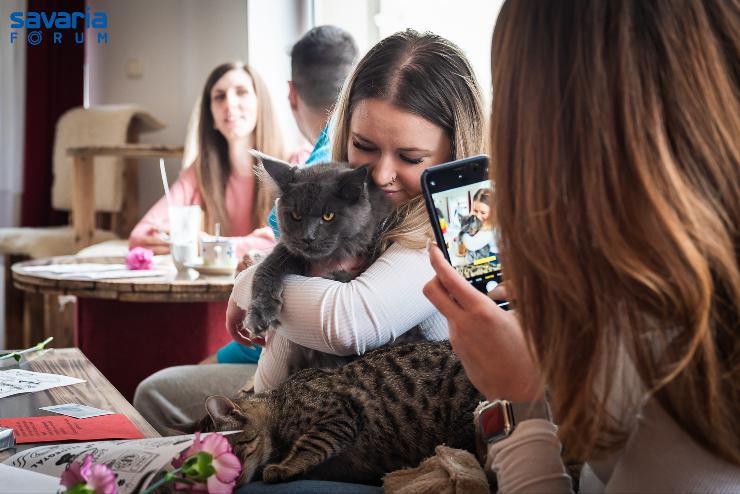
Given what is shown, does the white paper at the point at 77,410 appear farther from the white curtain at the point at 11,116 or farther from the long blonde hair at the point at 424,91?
the white curtain at the point at 11,116

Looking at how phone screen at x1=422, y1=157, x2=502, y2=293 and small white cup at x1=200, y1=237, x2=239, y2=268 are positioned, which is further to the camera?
small white cup at x1=200, y1=237, x2=239, y2=268

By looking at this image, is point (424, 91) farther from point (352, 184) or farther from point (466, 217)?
point (466, 217)

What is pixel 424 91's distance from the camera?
4.69 feet

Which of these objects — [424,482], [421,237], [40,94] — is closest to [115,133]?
[40,94]

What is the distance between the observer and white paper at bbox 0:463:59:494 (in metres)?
0.90

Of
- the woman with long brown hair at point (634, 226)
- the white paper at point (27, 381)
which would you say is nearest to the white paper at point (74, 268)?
the white paper at point (27, 381)

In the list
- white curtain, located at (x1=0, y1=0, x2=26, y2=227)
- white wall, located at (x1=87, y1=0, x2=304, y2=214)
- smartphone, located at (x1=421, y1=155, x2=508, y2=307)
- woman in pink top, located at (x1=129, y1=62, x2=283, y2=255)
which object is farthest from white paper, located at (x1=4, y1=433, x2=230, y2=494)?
white curtain, located at (x1=0, y1=0, x2=26, y2=227)

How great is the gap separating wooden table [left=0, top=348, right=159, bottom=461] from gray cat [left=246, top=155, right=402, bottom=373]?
31 centimetres

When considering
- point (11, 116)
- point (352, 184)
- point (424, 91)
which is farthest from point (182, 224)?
point (11, 116)

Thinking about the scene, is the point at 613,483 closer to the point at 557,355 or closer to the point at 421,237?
the point at 557,355

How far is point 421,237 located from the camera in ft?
4.47

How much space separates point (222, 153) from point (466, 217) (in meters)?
2.75

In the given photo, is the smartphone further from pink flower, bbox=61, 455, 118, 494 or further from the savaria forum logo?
the savaria forum logo

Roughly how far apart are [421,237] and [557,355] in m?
0.65
